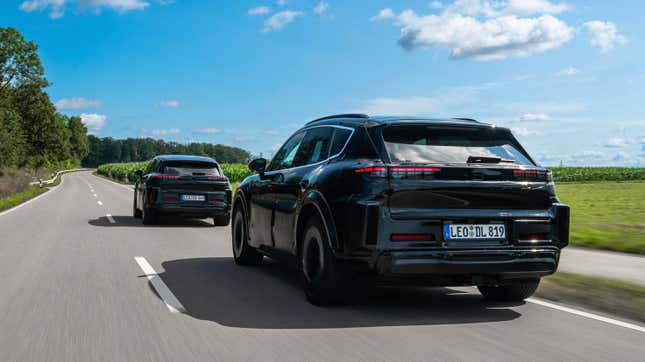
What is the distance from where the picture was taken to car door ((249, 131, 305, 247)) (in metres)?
7.13

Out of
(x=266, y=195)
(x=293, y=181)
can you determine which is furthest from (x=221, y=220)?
(x=293, y=181)

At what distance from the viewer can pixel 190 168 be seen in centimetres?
1439

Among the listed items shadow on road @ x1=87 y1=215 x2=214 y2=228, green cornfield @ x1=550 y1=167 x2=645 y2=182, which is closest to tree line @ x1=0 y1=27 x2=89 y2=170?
shadow on road @ x1=87 y1=215 x2=214 y2=228

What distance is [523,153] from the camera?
18.6 feet

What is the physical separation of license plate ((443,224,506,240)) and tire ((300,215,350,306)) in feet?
3.21

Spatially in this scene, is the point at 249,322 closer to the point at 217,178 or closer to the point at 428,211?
the point at 428,211

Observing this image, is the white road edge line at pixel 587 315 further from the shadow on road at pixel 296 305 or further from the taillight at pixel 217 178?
the taillight at pixel 217 178

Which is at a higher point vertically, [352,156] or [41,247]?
[352,156]

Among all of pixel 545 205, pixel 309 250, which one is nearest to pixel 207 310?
pixel 309 250

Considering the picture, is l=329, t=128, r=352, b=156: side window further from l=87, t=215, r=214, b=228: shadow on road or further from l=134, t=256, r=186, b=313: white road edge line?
l=87, t=215, r=214, b=228: shadow on road

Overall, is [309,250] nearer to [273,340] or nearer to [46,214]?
[273,340]

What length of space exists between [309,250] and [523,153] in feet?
6.97

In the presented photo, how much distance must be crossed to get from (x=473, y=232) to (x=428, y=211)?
418mm

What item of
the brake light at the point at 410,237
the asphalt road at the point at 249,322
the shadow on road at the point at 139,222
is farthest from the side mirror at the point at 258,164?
the shadow on road at the point at 139,222
